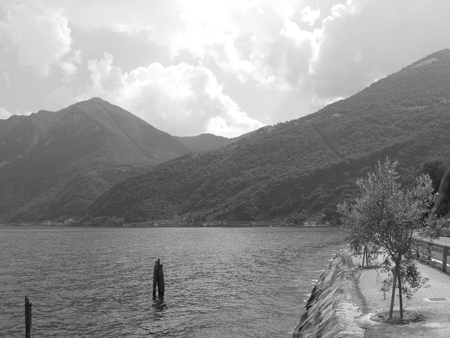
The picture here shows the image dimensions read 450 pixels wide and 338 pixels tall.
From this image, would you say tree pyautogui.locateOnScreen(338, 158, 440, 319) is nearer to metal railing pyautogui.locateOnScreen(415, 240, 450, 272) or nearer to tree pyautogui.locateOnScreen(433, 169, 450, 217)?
metal railing pyautogui.locateOnScreen(415, 240, 450, 272)

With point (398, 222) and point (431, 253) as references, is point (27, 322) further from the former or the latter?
point (431, 253)

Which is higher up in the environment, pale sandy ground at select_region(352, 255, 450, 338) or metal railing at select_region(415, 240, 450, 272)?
metal railing at select_region(415, 240, 450, 272)

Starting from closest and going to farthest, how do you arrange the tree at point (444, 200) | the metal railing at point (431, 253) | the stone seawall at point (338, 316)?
the stone seawall at point (338, 316) < the metal railing at point (431, 253) < the tree at point (444, 200)

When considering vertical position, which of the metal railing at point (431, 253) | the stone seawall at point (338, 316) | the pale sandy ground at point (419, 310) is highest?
the metal railing at point (431, 253)

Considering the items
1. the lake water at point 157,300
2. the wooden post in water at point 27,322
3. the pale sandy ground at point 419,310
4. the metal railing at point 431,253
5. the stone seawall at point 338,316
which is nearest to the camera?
the pale sandy ground at point 419,310

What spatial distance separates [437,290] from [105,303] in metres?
23.0

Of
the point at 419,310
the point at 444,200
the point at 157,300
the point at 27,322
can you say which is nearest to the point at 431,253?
the point at 419,310

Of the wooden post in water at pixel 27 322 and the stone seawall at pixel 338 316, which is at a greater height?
the stone seawall at pixel 338 316

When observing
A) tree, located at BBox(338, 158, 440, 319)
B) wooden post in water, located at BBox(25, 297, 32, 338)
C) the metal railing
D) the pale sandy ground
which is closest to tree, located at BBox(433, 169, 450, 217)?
the metal railing

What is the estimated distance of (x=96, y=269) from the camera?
51.7m

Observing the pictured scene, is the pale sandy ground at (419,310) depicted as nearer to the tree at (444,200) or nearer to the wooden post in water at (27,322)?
the wooden post in water at (27,322)

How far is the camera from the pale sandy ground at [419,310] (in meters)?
14.4

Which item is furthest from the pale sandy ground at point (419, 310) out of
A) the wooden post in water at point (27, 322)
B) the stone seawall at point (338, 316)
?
the wooden post in water at point (27, 322)

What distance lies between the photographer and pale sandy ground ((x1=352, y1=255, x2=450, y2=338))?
1435cm
